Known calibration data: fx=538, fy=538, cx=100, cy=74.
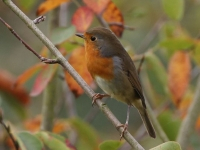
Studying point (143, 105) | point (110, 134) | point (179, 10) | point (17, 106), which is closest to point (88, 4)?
point (179, 10)

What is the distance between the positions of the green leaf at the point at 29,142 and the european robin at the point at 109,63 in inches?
28.0

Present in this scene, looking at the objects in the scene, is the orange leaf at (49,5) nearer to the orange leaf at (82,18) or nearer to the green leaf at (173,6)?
the orange leaf at (82,18)

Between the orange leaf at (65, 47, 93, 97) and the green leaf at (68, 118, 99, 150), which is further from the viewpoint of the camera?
the green leaf at (68, 118, 99, 150)

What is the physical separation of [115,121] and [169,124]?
1016 millimetres

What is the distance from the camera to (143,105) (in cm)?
313

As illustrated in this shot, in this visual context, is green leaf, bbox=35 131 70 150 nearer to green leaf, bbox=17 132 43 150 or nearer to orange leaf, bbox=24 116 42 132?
green leaf, bbox=17 132 43 150

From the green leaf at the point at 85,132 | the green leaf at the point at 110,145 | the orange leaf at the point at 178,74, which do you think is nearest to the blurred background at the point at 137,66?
the orange leaf at the point at 178,74

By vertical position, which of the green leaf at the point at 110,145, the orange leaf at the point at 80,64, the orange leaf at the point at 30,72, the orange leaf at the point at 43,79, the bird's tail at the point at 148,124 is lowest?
the bird's tail at the point at 148,124

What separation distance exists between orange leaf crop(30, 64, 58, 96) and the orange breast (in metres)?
0.27

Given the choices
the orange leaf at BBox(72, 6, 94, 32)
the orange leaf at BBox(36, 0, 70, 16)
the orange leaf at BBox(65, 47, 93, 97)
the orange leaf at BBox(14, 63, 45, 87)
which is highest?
the orange leaf at BBox(36, 0, 70, 16)

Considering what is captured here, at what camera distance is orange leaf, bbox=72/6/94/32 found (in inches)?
112

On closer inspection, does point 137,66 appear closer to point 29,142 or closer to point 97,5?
point 97,5

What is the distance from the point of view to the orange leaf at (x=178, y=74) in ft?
10.2

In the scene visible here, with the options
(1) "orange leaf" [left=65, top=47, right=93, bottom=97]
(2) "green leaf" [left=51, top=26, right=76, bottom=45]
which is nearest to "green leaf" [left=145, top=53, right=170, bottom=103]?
(1) "orange leaf" [left=65, top=47, right=93, bottom=97]
